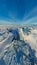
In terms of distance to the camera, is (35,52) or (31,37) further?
(31,37)

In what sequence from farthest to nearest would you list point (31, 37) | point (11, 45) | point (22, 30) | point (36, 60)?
point (22, 30) < point (31, 37) < point (11, 45) < point (36, 60)

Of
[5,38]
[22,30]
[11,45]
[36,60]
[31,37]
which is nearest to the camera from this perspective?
[36,60]

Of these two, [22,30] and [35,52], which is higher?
[22,30]

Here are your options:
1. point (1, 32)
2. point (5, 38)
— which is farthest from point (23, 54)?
point (1, 32)

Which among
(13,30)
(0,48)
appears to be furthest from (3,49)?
(13,30)

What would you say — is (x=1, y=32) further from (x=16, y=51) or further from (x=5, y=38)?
(x=16, y=51)

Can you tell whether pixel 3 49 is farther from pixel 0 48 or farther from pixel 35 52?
pixel 35 52

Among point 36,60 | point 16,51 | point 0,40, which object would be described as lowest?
point 36,60
